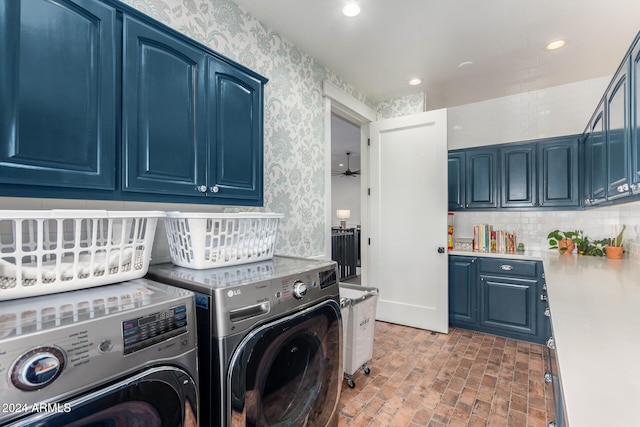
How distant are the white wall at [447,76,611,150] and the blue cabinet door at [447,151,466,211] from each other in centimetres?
→ 25

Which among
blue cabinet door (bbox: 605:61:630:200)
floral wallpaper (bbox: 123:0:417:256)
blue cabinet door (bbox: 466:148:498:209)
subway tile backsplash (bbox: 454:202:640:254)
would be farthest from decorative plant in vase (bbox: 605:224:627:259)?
floral wallpaper (bbox: 123:0:417:256)

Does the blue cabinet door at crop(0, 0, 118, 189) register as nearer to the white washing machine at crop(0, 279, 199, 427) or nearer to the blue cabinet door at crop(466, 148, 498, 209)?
the white washing machine at crop(0, 279, 199, 427)

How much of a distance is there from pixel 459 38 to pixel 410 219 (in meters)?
1.70

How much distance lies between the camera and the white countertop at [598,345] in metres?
0.59

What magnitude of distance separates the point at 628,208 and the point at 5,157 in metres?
3.81

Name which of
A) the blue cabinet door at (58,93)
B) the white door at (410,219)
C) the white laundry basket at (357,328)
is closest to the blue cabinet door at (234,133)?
the blue cabinet door at (58,93)

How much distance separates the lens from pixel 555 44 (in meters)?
2.35

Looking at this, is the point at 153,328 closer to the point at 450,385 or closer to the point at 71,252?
the point at 71,252

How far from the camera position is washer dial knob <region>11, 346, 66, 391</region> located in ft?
1.79

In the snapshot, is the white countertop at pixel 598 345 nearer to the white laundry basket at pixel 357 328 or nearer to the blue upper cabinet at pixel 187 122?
the white laundry basket at pixel 357 328

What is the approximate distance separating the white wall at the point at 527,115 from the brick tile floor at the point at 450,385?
222 cm

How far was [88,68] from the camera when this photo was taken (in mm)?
960

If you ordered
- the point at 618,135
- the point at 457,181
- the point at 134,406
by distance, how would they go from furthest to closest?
the point at 457,181 < the point at 618,135 < the point at 134,406

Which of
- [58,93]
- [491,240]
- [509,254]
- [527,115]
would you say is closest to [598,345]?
[58,93]
